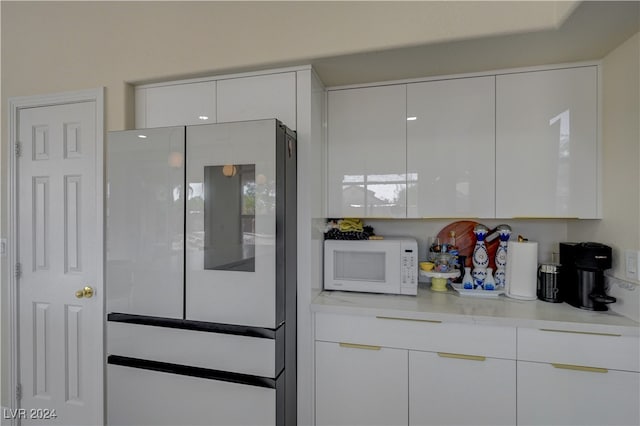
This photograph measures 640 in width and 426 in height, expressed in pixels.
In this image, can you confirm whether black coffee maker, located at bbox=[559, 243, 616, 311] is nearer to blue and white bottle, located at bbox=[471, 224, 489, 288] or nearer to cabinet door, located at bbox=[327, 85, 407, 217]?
blue and white bottle, located at bbox=[471, 224, 489, 288]

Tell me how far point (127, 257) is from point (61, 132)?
1.10 m

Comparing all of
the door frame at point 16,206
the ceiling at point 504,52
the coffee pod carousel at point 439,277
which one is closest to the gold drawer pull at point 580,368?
the coffee pod carousel at point 439,277

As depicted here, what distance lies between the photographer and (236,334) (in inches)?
56.4

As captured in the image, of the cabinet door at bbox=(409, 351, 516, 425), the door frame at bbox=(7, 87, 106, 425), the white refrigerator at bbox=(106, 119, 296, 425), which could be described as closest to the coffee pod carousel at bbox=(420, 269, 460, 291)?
the cabinet door at bbox=(409, 351, 516, 425)

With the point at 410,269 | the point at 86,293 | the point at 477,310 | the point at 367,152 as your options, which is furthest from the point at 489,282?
the point at 86,293

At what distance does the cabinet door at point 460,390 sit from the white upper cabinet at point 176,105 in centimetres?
181

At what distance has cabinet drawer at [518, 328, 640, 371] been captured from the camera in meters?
1.32

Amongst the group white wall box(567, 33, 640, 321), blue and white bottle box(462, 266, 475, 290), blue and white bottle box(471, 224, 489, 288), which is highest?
white wall box(567, 33, 640, 321)

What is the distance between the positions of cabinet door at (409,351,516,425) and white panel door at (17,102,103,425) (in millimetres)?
1915

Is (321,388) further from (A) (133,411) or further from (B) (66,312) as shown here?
(B) (66,312)

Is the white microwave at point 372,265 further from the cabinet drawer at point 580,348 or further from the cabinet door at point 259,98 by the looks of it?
the cabinet door at point 259,98

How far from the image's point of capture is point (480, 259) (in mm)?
1886

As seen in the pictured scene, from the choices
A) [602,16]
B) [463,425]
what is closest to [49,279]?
[463,425]

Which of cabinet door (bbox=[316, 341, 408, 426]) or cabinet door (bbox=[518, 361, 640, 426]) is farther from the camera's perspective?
cabinet door (bbox=[316, 341, 408, 426])
